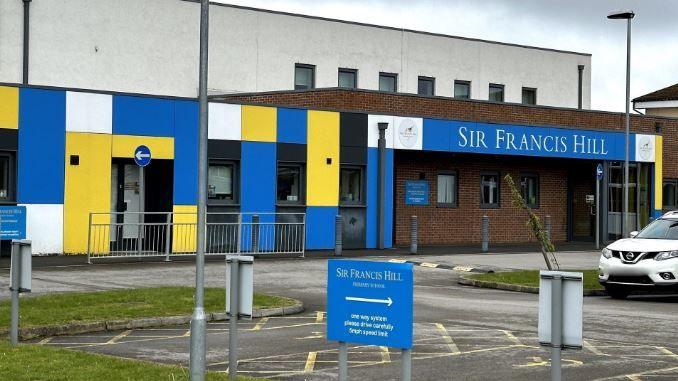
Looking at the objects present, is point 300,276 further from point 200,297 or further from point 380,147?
point 200,297

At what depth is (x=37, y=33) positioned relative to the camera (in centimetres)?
A: 3472

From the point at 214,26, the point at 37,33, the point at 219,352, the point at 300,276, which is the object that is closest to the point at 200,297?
the point at 219,352

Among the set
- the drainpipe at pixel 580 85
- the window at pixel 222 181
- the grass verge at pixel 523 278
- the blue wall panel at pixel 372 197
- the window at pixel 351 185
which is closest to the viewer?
the grass verge at pixel 523 278

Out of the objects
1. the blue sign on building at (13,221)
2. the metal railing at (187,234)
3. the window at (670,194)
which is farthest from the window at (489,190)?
the blue sign on building at (13,221)

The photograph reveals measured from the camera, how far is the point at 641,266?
65.7 feet

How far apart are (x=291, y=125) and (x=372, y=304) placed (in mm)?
23647

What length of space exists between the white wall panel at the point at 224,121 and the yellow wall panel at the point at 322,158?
7.85 feet

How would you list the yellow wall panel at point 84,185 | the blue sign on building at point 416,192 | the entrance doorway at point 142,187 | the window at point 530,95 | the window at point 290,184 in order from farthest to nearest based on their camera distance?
the window at point 530,95 < the blue sign on building at point 416,192 < the window at point 290,184 < the entrance doorway at point 142,187 < the yellow wall panel at point 84,185

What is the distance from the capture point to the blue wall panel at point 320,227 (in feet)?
104

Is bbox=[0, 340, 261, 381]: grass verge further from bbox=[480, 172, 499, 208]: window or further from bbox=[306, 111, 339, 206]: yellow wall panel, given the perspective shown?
bbox=[480, 172, 499, 208]: window

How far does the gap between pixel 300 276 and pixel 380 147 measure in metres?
10.4

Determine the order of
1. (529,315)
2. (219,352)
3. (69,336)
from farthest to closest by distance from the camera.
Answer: (529,315)
(69,336)
(219,352)

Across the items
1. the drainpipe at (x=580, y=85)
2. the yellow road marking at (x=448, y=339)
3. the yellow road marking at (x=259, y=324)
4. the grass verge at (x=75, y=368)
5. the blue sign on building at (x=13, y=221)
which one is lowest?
the yellow road marking at (x=259, y=324)

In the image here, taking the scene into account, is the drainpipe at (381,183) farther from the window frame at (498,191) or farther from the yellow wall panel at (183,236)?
the yellow wall panel at (183,236)
